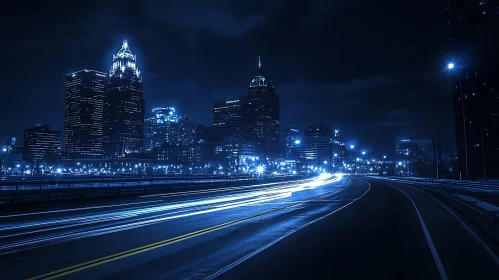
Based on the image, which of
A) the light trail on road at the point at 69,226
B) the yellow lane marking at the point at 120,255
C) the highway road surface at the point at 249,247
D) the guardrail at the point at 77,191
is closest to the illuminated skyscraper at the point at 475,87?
the guardrail at the point at 77,191

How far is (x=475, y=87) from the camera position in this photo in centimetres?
7369

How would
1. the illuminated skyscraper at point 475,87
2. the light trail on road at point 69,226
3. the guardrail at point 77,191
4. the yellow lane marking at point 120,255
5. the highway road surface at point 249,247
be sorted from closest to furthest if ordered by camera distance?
the yellow lane marking at point 120,255 → the highway road surface at point 249,247 → the light trail on road at point 69,226 → the guardrail at point 77,191 → the illuminated skyscraper at point 475,87

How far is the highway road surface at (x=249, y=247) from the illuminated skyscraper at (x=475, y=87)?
64.0 meters

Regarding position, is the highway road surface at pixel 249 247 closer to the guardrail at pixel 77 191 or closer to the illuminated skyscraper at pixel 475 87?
the guardrail at pixel 77 191

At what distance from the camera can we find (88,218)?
1795cm

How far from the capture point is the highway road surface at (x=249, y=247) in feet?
26.9

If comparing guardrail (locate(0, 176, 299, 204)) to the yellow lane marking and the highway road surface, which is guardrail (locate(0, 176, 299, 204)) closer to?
the highway road surface

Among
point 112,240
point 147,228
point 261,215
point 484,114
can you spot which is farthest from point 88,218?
point 484,114

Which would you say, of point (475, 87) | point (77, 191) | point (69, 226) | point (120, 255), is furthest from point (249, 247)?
point (475, 87)

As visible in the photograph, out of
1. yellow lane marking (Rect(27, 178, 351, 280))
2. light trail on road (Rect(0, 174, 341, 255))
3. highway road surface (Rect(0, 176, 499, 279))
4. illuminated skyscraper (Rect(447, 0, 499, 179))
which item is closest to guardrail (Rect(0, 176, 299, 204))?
light trail on road (Rect(0, 174, 341, 255))

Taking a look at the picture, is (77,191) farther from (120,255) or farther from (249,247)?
(249,247)

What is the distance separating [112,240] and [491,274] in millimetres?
11199

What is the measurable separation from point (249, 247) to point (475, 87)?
80832mm

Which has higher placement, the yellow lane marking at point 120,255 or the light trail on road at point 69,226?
the yellow lane marking at point 120,255
